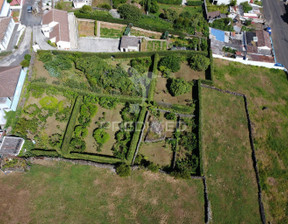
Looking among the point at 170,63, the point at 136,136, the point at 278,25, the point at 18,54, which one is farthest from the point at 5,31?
the point at 278,25

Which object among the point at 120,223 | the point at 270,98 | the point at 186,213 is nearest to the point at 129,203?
the point at 120,223

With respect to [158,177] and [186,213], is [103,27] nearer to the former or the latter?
[158,177]

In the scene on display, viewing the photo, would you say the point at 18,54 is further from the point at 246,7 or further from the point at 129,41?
the point at 246,7

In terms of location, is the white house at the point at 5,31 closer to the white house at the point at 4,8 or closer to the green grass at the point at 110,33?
the white house at the point at 4,8

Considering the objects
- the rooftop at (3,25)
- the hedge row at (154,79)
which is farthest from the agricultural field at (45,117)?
the rooftop at (3,25)

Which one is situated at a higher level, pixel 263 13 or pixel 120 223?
pixel 263 13

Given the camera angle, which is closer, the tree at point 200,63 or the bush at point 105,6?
the tree at point 200,63

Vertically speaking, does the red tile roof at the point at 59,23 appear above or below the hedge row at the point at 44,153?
above
